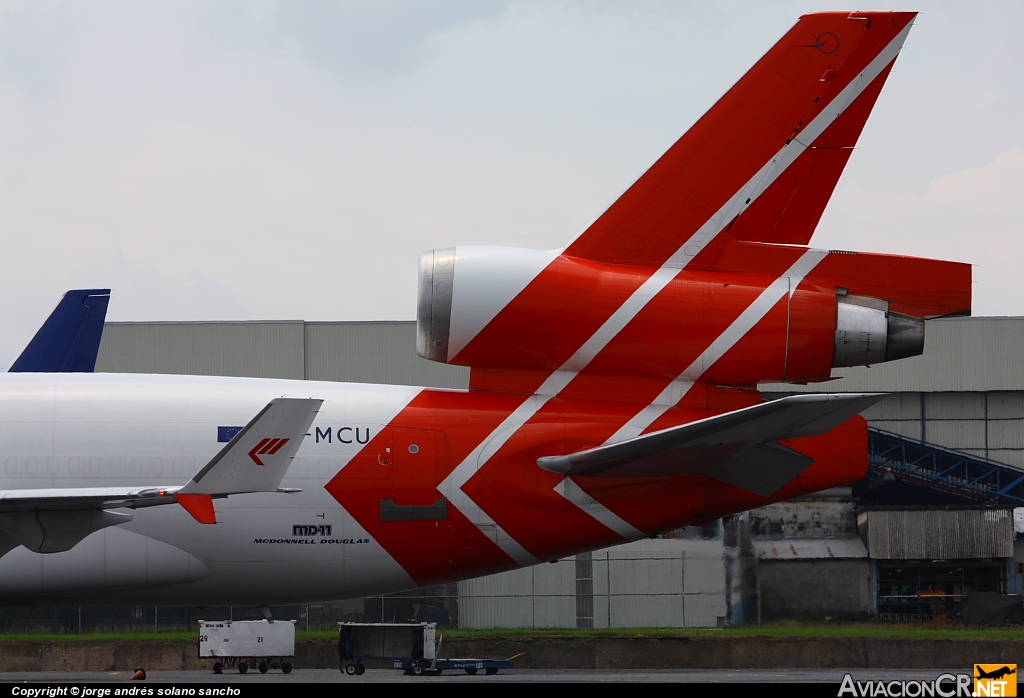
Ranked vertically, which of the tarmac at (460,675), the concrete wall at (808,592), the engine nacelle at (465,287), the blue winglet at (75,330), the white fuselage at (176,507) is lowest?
the tarmac at (460,675)

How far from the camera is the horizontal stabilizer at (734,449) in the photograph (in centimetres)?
1270

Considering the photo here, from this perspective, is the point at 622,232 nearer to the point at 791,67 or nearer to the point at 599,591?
the point at 791,67

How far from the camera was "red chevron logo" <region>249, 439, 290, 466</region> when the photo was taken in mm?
12016

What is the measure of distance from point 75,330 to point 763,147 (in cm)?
2048

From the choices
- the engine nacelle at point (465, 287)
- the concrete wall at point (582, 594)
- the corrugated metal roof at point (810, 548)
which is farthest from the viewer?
the concrete wall at point (582, 594)

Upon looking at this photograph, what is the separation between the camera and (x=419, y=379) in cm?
4659

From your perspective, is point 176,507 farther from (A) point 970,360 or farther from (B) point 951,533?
(A) point 970,360

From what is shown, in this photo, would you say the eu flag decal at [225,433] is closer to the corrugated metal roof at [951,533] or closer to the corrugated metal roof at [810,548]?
the corrugated metal roof at [810,548]

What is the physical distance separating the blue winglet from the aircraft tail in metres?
18.1

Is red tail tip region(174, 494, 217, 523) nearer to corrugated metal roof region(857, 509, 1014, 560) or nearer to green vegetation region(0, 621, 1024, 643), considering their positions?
green vegetation region(0, 621, 1024, 643)

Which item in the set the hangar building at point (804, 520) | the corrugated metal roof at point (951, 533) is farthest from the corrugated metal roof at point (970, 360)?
the corrugated metal roof at point (951, 533)

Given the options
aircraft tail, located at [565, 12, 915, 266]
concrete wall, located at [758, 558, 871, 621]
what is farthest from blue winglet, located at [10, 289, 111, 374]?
concrete wall, located at [758, 558, 871, 621]

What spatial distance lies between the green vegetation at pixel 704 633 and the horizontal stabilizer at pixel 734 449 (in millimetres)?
14056

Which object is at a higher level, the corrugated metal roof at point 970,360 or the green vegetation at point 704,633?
the corrugated metal roof at point 970,360
